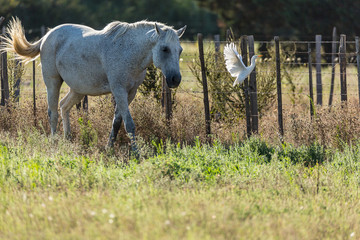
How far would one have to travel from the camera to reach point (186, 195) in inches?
223

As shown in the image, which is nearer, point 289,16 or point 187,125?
point 187,125

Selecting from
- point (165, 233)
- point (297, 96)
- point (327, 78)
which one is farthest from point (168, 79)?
point (327, 78)

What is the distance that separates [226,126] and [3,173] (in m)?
4.77

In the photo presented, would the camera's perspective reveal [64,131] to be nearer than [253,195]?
No

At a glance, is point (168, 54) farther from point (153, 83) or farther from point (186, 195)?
point (153, 83)

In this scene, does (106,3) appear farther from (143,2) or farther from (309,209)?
(309,209)

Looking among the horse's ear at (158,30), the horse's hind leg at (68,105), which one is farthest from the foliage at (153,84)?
the horse's ear at (158,30)

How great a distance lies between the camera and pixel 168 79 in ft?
26.6

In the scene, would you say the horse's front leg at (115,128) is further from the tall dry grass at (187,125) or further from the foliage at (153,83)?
the foliage at (153,83)

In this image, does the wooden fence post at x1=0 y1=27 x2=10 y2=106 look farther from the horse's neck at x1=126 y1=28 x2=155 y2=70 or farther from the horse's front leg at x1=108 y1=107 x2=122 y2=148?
the horse's neck at x1=126 y1=28 x2=155 y2=70

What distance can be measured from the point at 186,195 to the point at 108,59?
351 cm

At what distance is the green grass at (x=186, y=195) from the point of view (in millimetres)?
4633

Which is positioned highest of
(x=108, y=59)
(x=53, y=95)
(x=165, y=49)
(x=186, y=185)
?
(x=165, y=49)

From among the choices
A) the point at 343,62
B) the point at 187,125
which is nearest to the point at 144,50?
the point at 187,125
